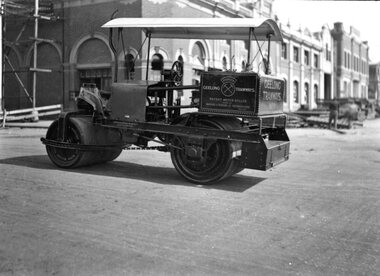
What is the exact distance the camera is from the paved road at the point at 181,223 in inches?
144

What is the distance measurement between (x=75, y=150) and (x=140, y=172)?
131 cm

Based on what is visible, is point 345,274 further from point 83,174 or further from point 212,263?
point 83,174

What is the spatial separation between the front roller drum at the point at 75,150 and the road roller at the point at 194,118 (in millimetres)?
19

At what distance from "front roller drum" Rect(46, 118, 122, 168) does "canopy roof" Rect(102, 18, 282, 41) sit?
1.98 meters

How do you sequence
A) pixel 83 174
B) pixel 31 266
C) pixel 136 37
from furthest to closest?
1. pixel 136 37
2. pixel 83 174
3. pixel 31 266

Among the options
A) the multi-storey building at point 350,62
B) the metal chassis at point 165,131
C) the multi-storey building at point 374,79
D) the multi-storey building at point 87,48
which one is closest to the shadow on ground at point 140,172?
the metal chassis at point 165,131

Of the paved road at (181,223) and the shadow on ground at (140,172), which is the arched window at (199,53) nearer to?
the shadow on ground at (140,172)

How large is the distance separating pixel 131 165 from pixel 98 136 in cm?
102

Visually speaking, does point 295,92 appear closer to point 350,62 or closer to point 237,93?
point 350,62

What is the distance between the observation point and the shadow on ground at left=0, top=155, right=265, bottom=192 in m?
7.00

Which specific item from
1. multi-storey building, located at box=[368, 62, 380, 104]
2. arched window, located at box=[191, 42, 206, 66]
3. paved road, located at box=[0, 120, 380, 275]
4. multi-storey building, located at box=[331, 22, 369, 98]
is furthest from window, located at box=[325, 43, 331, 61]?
paved road, located at box=[0, 120, 380, 275]

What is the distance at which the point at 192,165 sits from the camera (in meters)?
7.05

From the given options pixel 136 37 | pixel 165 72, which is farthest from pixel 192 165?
pixel 136 37

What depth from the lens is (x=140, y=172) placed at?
26.1 feet
